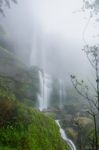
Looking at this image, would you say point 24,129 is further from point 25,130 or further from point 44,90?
point 44,90

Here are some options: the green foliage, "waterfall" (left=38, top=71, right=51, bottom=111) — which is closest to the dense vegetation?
the green foliage

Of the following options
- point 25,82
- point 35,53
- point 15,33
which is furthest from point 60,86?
point 15,33

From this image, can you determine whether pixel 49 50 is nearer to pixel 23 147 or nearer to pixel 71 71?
pixel 71 71

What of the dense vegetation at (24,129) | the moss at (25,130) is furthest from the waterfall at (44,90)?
the moss at (25,130)

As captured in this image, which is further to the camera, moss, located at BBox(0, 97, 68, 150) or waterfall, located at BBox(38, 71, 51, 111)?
waterfall, located at BBox(38, 71, 51, 111)

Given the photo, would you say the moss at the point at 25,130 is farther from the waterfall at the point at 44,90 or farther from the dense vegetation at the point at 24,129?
the waterfall at the point at 44,90

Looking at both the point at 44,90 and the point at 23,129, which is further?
the point at 44,90

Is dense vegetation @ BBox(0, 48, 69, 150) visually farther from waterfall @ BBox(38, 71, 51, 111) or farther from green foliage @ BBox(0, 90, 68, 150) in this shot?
waterfall @ BBox(38, 71, 51, 111)

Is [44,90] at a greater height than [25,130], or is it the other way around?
[44,90]

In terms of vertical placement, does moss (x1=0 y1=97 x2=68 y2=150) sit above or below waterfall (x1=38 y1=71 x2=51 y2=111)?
below

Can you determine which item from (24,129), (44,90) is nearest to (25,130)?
(24,129)

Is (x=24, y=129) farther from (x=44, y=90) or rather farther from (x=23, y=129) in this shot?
(x=44, y=90)

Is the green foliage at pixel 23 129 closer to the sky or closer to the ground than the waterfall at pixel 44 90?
closer to the ground

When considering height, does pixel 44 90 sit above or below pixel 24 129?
above
